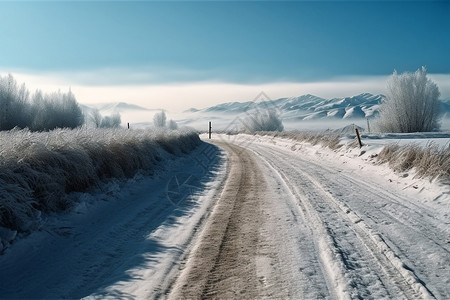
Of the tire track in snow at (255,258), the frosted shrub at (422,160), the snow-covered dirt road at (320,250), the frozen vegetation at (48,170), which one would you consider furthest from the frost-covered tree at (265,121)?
the tire track in snow at (255,258)

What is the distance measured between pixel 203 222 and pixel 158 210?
146 centimetres

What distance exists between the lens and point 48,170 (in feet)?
20.9

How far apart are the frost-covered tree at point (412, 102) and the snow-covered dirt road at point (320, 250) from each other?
2942 centimetres

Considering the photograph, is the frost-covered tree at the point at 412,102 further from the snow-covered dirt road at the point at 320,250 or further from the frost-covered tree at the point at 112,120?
the frost-covered tree at the point at 112,120

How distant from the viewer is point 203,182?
36.0ft

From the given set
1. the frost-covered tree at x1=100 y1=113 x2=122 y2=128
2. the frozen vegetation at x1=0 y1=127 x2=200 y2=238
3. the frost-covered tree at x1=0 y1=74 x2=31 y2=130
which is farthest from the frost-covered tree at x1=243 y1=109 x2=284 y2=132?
the frozen vegetation at x1=0 y1=127 x2=200 y2=238

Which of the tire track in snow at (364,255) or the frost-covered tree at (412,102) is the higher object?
the frost-covered tree at (412,102)

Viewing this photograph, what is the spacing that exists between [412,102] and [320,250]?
34.2 m

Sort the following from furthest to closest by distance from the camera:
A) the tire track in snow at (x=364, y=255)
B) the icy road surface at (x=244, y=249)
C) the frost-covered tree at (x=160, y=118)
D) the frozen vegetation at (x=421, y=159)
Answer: the frost-covered tree at (x=160, y=118), the frozen vegetation at (x=421, y=159), the icy road surface at (x=244, y=249), the tire track in snow at (x=364, y=255)

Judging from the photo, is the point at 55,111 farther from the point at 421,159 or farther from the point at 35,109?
the point at 421,159

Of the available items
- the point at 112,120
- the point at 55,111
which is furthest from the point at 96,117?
the point at 55,111

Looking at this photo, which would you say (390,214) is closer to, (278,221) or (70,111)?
(278,221)

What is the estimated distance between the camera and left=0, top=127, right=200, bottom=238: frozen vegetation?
498cm

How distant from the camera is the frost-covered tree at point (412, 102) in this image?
32969mm
